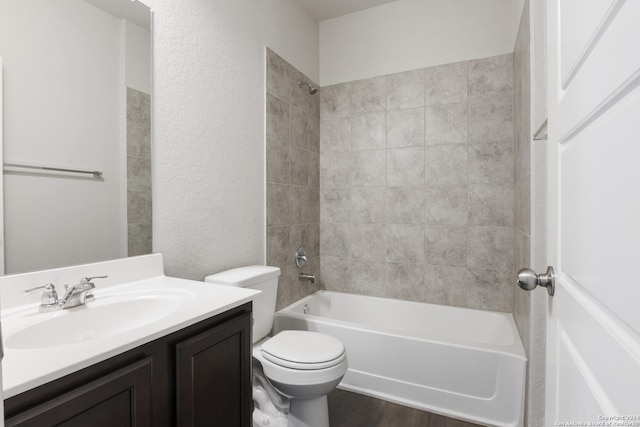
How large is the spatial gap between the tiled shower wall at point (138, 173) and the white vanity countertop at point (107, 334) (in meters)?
0.14

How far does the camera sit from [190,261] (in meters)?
1.62

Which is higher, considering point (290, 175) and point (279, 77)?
point (279, 77)

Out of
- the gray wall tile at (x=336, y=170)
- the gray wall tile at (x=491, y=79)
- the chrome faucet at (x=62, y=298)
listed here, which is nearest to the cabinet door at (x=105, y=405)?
the chrome faucet at (x=62, y=298)

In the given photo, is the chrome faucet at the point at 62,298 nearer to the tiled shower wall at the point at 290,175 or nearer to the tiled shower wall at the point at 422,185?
the tiled shower wall at the point at 290,175

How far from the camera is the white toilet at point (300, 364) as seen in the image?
4.73 feet

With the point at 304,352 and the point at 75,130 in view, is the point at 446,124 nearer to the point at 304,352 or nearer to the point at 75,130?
the point at 304,352

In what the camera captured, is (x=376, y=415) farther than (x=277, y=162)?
No

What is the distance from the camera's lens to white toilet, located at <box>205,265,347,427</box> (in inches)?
56.7

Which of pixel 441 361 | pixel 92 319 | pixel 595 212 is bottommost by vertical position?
pixel 441 361

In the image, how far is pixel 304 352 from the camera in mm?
1518

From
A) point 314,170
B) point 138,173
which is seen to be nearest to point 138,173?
point 138,173

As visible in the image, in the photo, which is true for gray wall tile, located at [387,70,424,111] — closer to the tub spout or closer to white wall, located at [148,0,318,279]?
white wall, located at [148,0,318,279]

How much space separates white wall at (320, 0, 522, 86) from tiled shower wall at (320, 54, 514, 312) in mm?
102

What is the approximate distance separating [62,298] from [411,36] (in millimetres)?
2733
